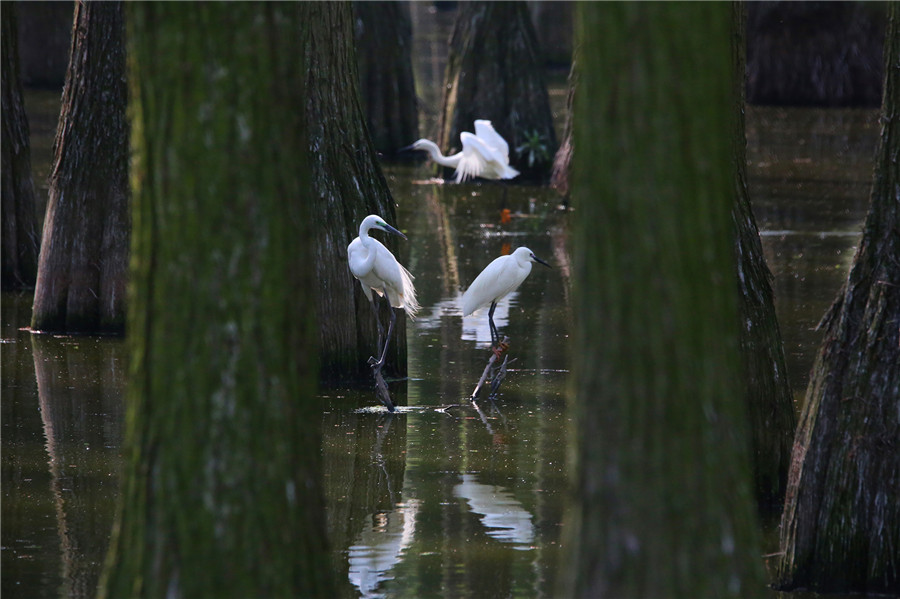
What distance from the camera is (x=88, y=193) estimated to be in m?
9.24

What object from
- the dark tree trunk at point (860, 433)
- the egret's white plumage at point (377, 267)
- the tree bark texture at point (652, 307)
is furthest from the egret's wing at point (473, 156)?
the tree bark texture at point (652, 307)

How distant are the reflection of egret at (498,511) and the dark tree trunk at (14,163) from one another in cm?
525

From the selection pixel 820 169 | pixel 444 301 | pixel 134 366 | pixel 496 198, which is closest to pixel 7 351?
pixel 444 301

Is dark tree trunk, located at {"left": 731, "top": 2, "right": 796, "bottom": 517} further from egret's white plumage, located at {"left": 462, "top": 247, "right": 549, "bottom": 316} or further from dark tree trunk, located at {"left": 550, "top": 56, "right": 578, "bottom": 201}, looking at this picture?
dark tree trunk, located at {"left": 550, "top": 56, "right": 578, "bottom": 201}

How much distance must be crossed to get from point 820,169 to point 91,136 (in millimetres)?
12714

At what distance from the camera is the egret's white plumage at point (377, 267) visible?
795cm

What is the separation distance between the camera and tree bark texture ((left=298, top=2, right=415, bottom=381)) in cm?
820

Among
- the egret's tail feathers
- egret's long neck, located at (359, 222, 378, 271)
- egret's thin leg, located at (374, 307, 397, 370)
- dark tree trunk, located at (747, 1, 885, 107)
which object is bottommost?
egret's thin leg, located at (374, 307, 397, 370)

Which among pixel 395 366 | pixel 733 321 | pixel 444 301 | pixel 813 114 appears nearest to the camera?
pixel 733 321

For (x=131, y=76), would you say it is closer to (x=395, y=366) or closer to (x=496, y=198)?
(x=395, y=366)

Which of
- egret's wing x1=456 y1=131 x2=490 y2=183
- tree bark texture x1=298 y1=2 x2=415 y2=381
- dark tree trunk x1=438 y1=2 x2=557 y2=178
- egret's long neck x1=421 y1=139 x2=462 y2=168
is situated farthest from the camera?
dark tree trunk x1=438 y1=2 x2=557 y2=178

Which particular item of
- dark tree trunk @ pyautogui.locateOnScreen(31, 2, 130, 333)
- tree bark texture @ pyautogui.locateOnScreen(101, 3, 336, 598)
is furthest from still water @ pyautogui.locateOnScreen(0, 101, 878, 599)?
tree bark texture @ pyautogui.locateOnScreen(101, 3, 336, 598)

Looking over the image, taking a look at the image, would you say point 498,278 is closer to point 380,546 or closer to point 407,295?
point 407,295

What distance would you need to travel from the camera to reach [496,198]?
17062 mm
